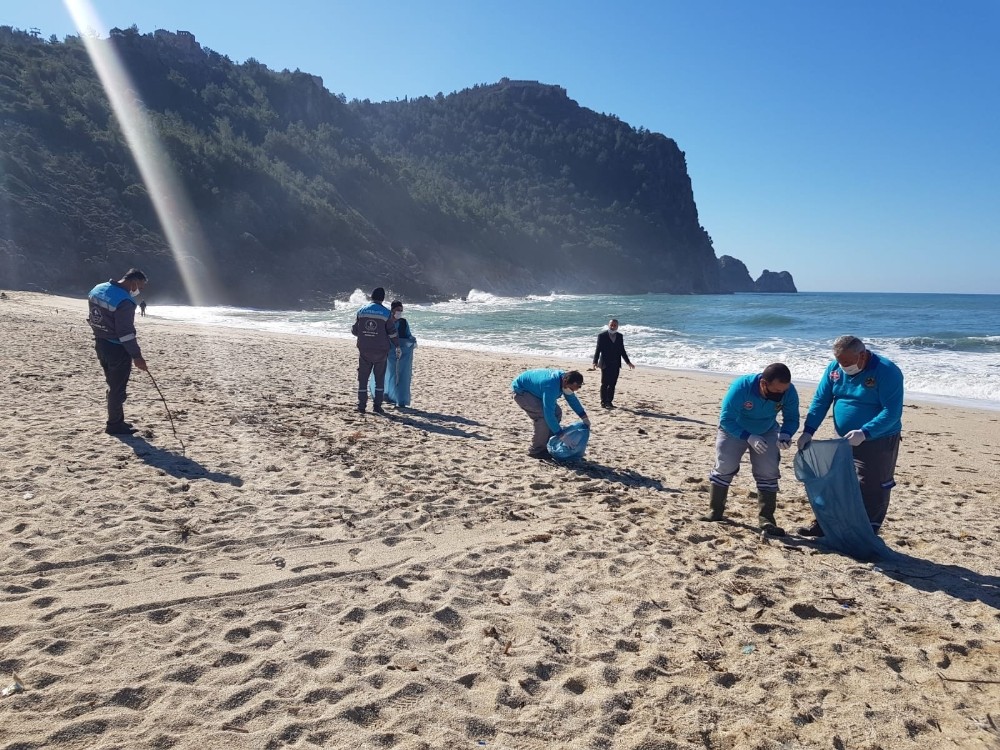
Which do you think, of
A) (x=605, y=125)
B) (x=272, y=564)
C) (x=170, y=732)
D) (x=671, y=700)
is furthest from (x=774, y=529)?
(x=605, y=125)

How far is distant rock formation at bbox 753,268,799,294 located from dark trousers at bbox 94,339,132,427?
629 feet

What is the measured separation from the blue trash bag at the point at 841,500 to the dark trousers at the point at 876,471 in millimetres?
111

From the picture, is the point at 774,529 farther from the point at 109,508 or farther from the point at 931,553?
the point at 109,508

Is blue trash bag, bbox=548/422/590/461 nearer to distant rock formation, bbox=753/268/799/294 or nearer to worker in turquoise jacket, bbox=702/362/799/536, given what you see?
worker in turquoise jacket, bbox=702/362/799/536

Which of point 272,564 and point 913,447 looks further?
point 913,447

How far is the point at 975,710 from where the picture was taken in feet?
9.34

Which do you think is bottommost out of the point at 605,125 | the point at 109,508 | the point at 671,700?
the point at 671,700

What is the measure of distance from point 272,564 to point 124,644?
1.03 m

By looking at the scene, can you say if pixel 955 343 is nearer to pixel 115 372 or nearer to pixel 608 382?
pixel 608 382

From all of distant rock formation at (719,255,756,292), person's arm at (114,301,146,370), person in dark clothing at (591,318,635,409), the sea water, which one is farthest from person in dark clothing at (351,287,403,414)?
distant rock formation at (719,255,756,292)

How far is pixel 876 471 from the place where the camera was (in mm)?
4500

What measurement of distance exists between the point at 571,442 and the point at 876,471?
289cm

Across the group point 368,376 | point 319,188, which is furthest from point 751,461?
point 319,188

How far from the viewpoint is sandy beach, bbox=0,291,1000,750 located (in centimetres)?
268
